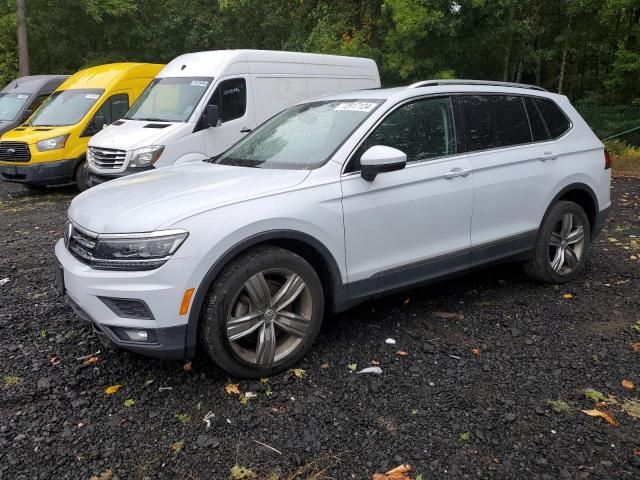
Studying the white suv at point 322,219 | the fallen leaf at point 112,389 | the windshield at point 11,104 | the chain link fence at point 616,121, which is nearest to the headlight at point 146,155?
the white suv at point 322,219

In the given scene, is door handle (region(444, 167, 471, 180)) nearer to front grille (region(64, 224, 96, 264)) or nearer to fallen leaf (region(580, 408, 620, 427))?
fallen leaf (region(580, 408, 620, 427))

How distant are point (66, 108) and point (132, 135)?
3.43 m

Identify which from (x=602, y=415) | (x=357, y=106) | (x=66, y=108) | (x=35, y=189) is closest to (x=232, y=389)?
(x=602, y=415)

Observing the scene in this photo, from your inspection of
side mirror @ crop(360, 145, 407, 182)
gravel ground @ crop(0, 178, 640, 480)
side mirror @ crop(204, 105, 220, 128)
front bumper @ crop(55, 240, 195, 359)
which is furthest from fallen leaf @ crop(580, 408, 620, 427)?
side mirror @ crop(204, 105, 220, 128)

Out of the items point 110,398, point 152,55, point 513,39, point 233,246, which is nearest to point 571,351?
point 233,246

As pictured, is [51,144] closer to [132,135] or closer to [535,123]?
[132,135]

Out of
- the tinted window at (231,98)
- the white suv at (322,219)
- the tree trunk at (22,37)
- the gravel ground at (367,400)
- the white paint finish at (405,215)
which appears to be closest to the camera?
the gravel ground at (367,400)

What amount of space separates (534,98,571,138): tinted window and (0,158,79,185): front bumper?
8753 mm

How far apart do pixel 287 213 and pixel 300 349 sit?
2.79 feet

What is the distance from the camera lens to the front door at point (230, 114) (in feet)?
28.9

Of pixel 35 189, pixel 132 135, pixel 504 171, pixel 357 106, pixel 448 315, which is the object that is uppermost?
pixel 357 106

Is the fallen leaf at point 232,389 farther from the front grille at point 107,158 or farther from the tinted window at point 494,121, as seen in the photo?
the front grille at point 107,158

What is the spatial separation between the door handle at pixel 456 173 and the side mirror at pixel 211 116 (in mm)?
5366

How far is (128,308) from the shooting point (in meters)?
3.04
